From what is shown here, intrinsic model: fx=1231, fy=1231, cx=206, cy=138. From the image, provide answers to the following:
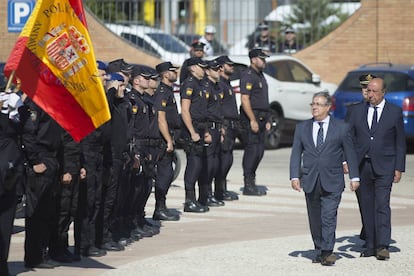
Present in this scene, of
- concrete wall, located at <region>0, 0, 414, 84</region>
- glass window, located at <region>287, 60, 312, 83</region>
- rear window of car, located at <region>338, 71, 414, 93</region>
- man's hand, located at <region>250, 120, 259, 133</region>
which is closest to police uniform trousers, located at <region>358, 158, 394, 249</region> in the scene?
man's hand, located at <region>250, 120, 259, 133</region>

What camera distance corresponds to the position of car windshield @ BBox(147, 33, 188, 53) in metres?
30.9

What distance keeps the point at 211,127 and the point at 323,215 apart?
15.5ft

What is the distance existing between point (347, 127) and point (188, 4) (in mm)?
24226

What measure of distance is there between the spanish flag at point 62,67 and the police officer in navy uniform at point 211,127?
219 inches

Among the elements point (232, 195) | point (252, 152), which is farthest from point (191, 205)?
point (252, 152)

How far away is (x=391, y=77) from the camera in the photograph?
78.9 feet

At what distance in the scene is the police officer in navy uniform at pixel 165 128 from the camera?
14868 mm

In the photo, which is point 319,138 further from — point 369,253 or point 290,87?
point 290,87

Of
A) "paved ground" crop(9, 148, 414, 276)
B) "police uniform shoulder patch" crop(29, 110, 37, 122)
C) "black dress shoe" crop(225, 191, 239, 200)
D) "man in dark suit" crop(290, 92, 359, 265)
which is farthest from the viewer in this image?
"black dress shoe" crop(225, 191, 239, 200)

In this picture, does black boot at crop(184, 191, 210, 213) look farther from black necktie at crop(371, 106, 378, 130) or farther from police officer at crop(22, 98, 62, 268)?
police officer at crop(22, 98, 62, 268)

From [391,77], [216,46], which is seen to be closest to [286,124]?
[391,77]

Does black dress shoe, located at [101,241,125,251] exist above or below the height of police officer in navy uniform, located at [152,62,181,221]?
below

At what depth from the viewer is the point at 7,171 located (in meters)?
10.5

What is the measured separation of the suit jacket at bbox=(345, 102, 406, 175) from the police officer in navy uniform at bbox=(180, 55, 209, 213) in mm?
3683
